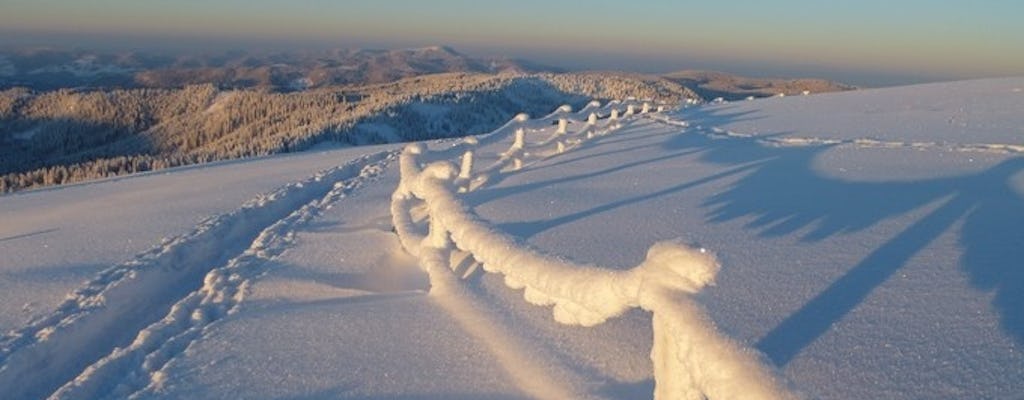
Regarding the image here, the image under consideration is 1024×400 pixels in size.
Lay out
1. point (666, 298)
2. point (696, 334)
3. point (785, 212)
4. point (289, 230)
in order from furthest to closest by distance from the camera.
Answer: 1. point (289, 230)
2. point (785, 212)
3. point (666, 298)
4. point (696, 334)

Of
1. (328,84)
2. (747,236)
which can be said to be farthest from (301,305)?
(328,84)

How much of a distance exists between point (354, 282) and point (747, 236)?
3475mm

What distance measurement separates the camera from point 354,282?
7230 millimetres

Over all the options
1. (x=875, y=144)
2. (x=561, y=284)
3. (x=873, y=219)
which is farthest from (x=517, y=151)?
(x=561, y=284)

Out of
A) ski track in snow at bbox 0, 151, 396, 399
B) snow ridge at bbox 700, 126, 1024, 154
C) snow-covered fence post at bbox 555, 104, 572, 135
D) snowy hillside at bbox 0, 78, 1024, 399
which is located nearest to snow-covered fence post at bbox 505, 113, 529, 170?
snowy hillside at bbox 0, 78, 1024, 399

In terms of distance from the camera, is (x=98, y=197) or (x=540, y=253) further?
(x=98, y=197)

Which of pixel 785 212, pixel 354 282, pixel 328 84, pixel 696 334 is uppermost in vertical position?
pixel 696 334

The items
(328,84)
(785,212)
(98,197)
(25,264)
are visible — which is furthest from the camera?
(328,84)

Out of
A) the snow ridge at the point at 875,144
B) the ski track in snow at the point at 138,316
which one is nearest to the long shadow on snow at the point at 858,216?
the snow ridge at the point at 875,144

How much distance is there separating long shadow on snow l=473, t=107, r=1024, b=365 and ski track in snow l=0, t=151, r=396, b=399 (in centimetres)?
267

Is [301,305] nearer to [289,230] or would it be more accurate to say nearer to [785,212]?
[289,230]

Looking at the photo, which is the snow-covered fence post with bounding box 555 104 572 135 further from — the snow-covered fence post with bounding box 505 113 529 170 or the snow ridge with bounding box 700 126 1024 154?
the snow ridge with bounding box 700 126 1024 154

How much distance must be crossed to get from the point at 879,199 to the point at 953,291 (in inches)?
132

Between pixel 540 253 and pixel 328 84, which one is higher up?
pixel 540 253
